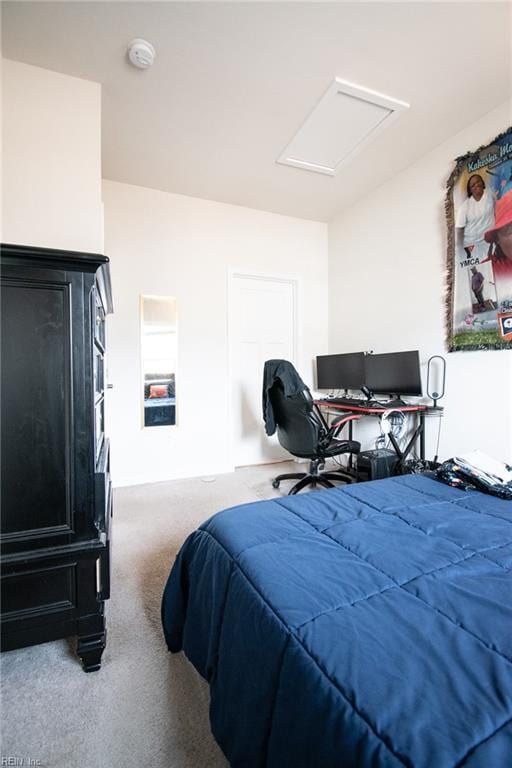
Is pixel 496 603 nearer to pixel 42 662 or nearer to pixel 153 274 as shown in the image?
pixel 42 662

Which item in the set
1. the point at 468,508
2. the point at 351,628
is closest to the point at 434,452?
the point at 468,508

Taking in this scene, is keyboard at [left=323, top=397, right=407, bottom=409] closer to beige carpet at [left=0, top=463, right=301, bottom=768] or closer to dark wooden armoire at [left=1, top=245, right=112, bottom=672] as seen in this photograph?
beige carpet at [left=0, top=463, right=301, bottom=768]

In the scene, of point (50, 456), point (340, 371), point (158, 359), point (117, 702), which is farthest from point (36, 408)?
point (340, 371)

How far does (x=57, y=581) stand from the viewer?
1235 millimetres

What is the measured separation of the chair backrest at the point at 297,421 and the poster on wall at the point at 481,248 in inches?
48.4

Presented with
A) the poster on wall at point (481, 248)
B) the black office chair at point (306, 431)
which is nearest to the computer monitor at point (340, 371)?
the black office chair at point (306, 431)

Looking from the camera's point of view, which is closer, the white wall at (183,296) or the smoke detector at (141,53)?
the smoke detector at (141,53)

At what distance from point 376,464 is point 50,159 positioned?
9.66 feet

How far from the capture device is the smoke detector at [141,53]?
73.1 inches

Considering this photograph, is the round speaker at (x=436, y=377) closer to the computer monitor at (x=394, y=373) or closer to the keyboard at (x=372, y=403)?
the computer monitor at (x=394, y=373)

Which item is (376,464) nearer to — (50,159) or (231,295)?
Result: (231,295)

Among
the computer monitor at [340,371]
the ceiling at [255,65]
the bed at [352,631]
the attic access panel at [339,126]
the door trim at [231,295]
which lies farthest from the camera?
the door trim at [231,295]

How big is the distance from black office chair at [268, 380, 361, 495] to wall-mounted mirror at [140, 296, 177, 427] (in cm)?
112

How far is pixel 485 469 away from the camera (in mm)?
1611
